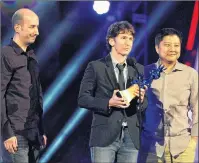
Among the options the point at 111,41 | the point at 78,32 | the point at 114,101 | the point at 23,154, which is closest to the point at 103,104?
the point at 114,101

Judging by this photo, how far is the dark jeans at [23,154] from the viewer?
2.30 meters

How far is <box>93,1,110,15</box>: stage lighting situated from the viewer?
329 centimetres

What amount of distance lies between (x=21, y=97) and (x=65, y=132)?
3.95 ft

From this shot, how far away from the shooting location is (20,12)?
253cm

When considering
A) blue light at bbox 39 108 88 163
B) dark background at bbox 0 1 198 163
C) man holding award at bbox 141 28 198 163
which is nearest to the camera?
man holding award at bbox 141 28 198 163

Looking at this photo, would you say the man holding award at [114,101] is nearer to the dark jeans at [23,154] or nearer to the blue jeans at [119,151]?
the blue jeans at [119,151]

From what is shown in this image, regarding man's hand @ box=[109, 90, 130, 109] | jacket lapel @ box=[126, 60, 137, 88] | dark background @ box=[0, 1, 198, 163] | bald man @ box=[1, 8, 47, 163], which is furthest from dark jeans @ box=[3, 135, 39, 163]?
dark background @ box=[0, 1, 198, 163]

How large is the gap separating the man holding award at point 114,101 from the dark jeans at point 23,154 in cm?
43

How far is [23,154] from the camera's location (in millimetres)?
2316

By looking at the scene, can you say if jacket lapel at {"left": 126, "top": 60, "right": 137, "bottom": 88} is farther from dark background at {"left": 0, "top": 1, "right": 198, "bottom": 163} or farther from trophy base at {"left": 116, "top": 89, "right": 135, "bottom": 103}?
dark background at {"left": 0, "top": 1, "right": 198, "bottom": 163}

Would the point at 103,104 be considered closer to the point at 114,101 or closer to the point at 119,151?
the point at 114,101

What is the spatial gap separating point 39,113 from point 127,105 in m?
0.67

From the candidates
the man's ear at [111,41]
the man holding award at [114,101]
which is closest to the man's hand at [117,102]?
the man holding award at [114,101]

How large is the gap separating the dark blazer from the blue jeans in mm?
28
